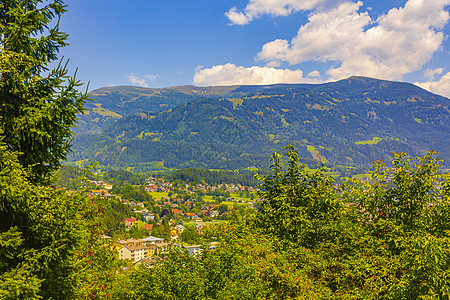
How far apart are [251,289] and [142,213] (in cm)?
14277

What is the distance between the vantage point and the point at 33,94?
6.98 meters

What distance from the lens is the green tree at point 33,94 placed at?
635 cm

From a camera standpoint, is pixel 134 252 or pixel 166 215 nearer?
pixel 134 252

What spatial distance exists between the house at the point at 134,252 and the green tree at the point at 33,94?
96.5m

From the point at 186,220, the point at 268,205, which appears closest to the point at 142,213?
the point at 186,220

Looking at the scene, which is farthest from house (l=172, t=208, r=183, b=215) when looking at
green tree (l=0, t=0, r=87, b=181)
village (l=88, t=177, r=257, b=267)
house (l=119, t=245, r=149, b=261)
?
green tree (l=0, t=0, r=87, b=181)

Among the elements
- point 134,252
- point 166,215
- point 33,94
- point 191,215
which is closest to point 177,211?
point 166,215

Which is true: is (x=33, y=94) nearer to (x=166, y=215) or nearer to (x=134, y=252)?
(x=134, y=252)

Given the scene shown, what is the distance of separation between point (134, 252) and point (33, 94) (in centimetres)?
10127

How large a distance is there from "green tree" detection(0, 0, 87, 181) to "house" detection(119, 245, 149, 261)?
316 ft

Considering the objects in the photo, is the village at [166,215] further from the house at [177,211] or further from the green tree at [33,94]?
the green tree at [33,94]

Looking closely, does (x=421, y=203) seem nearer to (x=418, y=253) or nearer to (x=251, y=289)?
(x=418, y=253)

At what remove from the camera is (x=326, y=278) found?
8.54 m

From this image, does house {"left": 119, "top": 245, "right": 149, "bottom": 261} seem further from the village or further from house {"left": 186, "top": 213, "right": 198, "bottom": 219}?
house {"left": 186, "top": 213, "right": 198, "bottom": 219}
